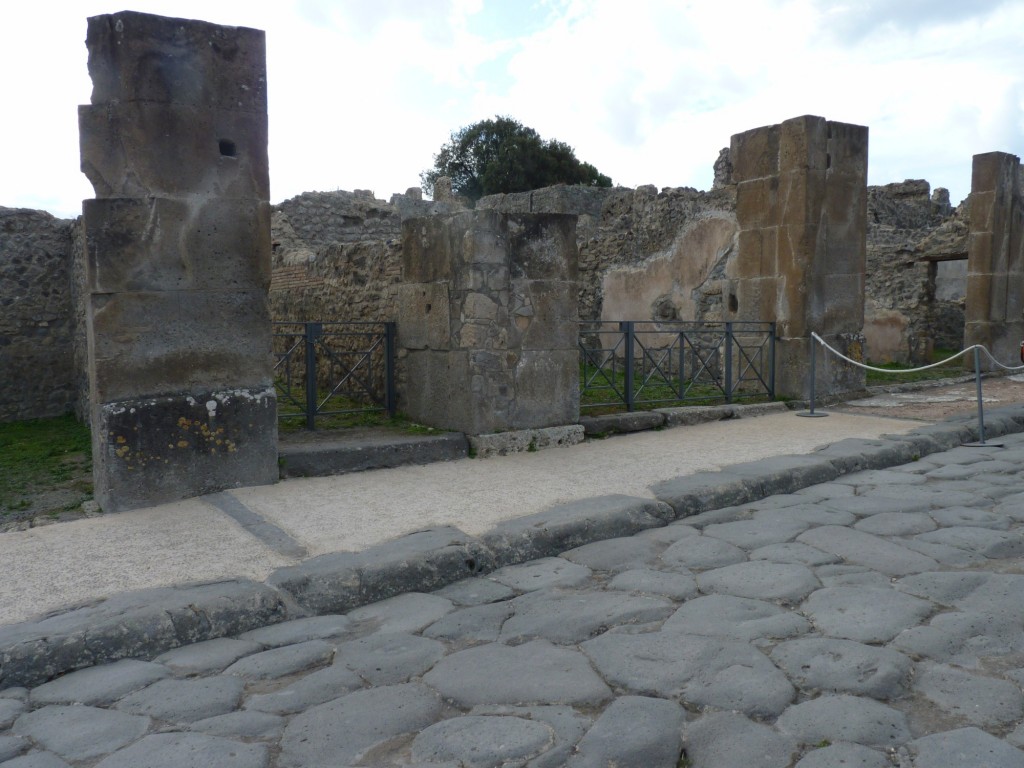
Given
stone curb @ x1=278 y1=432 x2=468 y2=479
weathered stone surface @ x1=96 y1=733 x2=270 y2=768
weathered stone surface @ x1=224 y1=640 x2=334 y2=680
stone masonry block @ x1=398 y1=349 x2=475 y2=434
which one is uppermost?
stone masonry block @ x1=398 y1=349 x2=475 y2=434

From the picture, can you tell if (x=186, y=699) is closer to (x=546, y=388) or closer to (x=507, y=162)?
(x=546, y=388)

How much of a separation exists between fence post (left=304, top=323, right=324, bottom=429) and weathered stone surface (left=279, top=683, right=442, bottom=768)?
3834mm

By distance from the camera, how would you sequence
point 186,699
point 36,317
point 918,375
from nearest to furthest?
point 186,699 < point 36,317 < point 918,375

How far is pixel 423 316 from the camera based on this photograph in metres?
6.45

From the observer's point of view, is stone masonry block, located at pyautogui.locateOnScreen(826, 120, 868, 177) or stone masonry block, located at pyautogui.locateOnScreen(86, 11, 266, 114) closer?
stone masonry block, located at pyautogui.locateOnScreen(86, 11, 266, 114)

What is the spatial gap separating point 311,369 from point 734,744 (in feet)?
15.2

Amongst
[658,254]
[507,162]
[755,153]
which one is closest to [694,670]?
[755,153]

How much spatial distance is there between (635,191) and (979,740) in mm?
9233

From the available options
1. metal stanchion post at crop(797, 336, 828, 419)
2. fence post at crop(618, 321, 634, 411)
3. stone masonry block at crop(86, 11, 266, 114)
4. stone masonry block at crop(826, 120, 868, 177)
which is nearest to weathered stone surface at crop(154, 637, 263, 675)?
stone masonry block at crop(86, 11, 266, 114)

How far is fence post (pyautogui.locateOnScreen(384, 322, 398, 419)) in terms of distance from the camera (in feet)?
22.3

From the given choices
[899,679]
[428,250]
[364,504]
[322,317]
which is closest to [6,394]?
[322,317]

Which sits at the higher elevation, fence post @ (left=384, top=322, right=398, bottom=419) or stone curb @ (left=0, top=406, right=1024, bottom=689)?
fence post @ (left=384, top=322, right=398, bottom=419)

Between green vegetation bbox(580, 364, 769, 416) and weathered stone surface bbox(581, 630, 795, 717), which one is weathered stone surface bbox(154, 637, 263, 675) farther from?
green vegetation bbox(580, 364, 769, 416)

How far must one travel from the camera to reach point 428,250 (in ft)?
20.8
